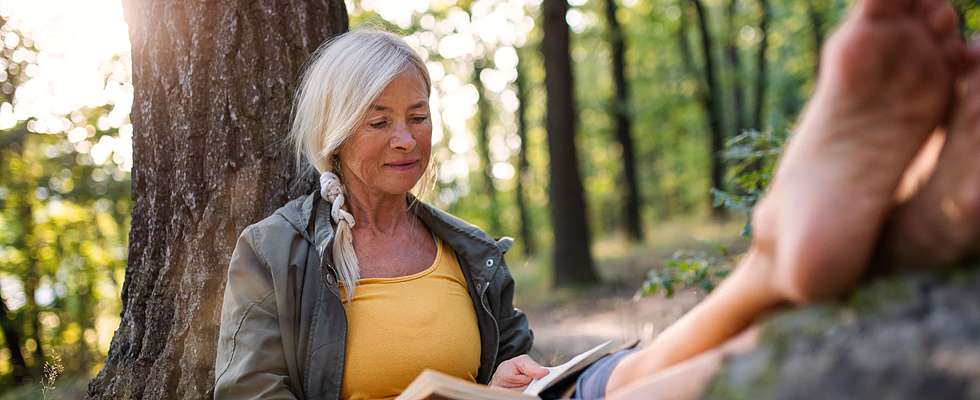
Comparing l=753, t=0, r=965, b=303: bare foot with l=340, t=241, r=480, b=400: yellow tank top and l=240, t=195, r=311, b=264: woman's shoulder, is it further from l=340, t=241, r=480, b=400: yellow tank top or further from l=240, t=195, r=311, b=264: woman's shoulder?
l=240, t=195, r=311, b=264: woman's shoulder

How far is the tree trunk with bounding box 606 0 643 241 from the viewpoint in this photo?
1686 cm

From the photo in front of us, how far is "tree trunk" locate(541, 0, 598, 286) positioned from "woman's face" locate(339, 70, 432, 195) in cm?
850

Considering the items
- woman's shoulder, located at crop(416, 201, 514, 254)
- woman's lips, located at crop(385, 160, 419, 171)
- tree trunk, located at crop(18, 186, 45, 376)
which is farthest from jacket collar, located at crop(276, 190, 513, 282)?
tree trunk, located at crop(18, 186, 45, 376)

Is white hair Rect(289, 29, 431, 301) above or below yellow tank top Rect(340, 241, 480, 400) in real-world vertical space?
above

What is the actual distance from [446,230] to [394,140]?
0.43 m

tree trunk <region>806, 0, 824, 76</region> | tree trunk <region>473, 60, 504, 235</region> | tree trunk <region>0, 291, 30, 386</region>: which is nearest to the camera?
tree trunk <region>0, 291, 30, 386</region>

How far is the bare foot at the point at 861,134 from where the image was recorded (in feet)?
4.59

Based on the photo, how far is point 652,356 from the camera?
6.13 ft

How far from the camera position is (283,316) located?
256 centimetres

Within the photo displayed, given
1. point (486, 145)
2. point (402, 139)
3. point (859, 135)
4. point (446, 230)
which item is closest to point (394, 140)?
point (402, 139)

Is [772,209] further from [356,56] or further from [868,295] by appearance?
[356,56]

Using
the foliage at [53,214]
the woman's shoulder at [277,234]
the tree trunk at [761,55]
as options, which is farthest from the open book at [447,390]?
the tree trunk at [761,55]

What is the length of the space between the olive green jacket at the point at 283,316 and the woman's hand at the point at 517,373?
535 mm

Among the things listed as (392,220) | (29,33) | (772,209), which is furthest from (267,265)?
(29,33)
